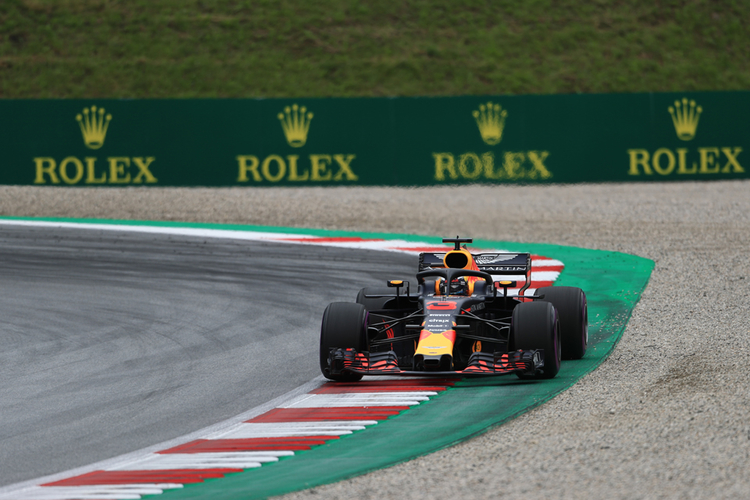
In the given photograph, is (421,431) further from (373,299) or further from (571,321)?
(373,299)

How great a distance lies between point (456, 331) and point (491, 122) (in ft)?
52.3

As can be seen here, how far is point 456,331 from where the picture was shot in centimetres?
694

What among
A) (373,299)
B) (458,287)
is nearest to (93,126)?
(373,299)

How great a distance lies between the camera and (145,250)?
14.3m

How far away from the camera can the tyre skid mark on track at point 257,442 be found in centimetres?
501

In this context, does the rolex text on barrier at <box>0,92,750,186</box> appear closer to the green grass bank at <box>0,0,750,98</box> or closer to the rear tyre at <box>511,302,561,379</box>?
the green grass bank at <box>0,0,750,98</box>

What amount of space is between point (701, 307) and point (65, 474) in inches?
259

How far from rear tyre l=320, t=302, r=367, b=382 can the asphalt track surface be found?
0.34 metres

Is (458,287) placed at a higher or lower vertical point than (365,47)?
lower

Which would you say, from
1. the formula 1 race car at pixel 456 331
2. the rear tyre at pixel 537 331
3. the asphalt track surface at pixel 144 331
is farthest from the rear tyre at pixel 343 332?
the rear tyre at pixel 537 331

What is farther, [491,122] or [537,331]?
[491,122]

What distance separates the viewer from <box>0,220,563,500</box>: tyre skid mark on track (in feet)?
16.4

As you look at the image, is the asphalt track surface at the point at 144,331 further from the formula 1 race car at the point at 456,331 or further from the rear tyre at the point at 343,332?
the formula 1 race car at the point at 456,331

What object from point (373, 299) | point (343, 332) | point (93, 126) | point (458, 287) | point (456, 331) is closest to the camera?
point (456, 331)
